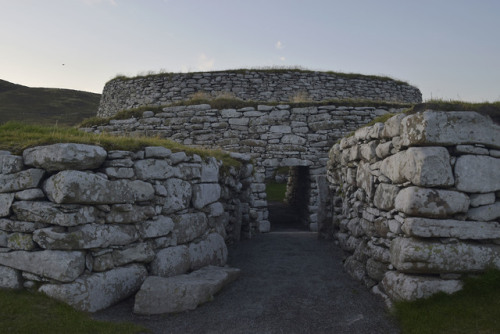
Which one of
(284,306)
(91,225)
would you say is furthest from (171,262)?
(284,306)

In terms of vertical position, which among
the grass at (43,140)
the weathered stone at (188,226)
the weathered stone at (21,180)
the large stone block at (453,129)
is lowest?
the weathered stone at (188,226)

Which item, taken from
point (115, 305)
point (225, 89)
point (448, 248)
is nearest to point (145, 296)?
point (115, 305)

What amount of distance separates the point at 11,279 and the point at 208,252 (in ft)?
10.00

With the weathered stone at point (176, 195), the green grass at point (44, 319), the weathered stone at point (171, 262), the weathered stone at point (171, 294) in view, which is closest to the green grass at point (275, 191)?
the weathered stone at point (176, 195)

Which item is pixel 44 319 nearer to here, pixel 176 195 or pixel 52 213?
pixel 52 213

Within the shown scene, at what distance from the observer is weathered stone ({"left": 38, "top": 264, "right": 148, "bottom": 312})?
473 centimetres

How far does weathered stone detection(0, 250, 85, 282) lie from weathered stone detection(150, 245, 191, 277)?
1.13 metres

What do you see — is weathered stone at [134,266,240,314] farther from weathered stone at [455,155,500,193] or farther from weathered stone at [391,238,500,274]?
weathered stone at [455,155,500,193]

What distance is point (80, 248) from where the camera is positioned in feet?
16.1

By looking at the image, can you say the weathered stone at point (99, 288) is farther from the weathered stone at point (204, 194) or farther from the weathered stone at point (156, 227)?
the weathered stone at point (204, 194)

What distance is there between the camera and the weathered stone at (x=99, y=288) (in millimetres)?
4730

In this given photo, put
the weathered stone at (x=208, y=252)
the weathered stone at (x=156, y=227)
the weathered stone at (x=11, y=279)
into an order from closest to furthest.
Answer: the weathered stone at (x=11, y=279), the weathered stone at (x=156, y=227), the weathered stone at (x=208, y=252)

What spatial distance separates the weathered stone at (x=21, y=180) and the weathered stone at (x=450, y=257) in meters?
4.93

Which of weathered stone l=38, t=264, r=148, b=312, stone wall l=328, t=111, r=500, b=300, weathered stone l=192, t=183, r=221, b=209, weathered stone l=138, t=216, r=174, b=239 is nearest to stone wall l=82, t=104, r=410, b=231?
weathered stone l=192, t=183, r=221, b=209
